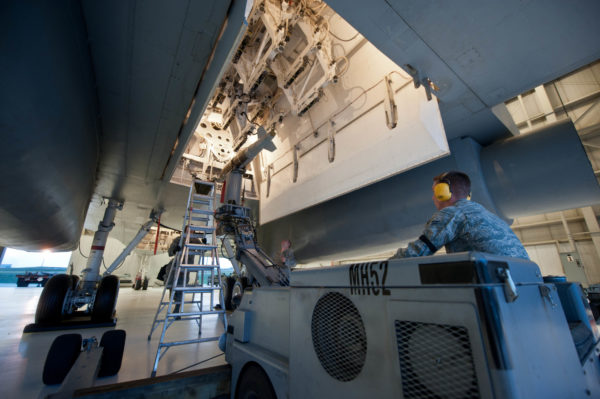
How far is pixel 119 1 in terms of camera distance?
185 cm

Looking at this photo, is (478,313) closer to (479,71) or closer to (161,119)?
(479,71)

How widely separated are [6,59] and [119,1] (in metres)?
0.87

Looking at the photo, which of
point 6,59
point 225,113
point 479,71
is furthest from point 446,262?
point 225,113

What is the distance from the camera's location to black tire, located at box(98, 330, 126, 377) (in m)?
1.97

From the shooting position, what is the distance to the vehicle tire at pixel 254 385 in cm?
139

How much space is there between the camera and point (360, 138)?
381 centimetres

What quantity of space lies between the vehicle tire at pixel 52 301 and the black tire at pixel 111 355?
9.91 ft

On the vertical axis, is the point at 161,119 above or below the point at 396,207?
above

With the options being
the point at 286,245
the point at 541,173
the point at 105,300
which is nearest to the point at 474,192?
the point at 541,173

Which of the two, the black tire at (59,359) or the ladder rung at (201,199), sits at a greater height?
the ladder rung at (201,199)

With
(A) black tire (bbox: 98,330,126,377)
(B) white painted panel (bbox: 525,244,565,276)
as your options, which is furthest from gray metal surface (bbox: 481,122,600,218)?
(B) white painted panel (bbox: 525,244,565,276)

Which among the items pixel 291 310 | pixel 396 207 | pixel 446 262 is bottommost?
pixel 291 310

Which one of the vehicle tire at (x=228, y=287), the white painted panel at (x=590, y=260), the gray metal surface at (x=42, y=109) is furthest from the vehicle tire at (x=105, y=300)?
the white painted panel at (x=590, y=260)

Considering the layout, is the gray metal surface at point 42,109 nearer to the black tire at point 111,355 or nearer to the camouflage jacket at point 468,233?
the black tire at point 111,355
